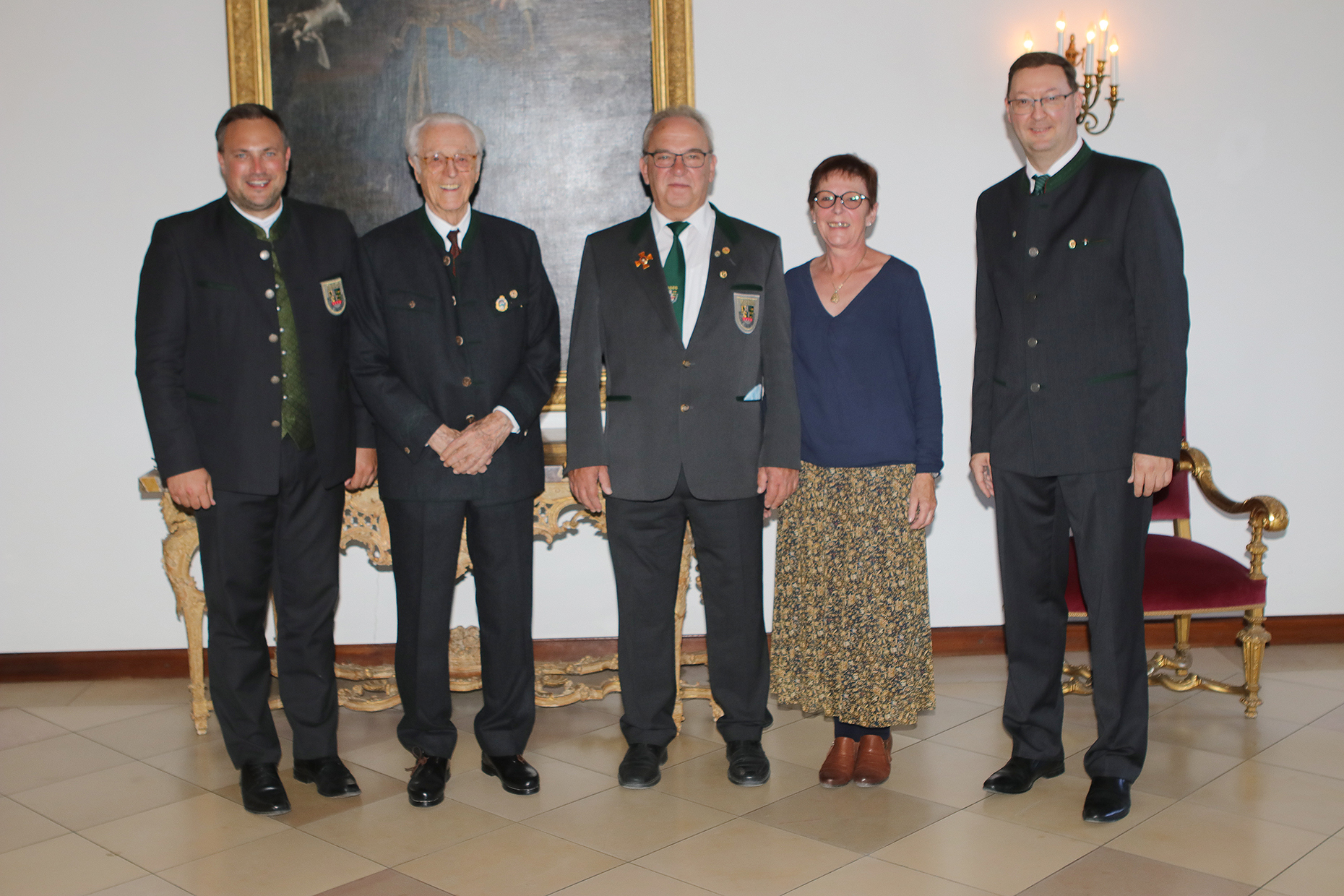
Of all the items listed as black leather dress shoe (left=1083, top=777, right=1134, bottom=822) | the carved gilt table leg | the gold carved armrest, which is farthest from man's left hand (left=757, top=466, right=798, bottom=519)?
the carved gilt table leg

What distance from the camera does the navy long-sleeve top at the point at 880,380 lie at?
2.72 metres

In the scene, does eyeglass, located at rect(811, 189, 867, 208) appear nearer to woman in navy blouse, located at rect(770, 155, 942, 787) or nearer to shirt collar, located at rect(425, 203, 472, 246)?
woman in navy blouse, located at rect(770, 155, 942, 787)

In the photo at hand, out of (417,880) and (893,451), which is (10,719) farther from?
(893,451)

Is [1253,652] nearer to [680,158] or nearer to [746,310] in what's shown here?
[746,310]

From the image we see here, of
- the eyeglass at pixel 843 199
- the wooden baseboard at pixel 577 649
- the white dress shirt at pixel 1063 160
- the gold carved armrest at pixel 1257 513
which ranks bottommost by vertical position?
the wooden baseboard at pixel 577 649

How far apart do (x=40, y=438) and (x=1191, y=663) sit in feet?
14.0

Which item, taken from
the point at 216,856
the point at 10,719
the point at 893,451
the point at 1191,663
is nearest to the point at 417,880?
the point at 216,856

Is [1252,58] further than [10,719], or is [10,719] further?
[1252,58]

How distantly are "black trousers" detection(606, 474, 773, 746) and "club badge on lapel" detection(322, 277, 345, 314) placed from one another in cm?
86

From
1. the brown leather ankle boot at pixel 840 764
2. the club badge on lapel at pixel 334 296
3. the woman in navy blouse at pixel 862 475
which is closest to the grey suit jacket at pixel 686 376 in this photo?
the woman in navy blouse at pixel 862 475

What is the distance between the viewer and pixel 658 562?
2.83 metres

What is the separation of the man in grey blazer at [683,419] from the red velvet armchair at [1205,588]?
3.41 ft

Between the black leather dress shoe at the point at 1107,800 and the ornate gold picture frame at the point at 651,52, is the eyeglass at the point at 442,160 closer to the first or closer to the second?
the ornate gold picture frame at the point at 651,52

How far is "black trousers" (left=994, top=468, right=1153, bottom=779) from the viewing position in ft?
8.44
